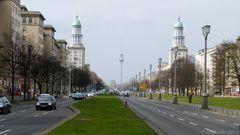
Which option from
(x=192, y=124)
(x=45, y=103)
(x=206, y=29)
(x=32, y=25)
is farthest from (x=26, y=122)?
(x=32, y=25)

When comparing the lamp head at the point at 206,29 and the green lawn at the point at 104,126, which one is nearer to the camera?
the green lawn at the point at 104,126

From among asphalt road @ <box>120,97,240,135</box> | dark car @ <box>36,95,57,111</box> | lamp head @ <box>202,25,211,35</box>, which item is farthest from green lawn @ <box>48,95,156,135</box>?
lamp head @ <box>202,25,211,35</box>

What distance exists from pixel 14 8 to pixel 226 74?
53006mm

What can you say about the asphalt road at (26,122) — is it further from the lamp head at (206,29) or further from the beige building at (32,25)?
the beige building at (32,25)

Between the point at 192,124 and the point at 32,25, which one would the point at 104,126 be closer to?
the point at 192,124

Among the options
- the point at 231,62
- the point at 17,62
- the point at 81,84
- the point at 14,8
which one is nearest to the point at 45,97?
the point at 17,62

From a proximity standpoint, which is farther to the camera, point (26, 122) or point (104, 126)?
point (26, 122)

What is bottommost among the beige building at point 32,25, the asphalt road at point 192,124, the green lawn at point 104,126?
the asphalt road at point 192,124

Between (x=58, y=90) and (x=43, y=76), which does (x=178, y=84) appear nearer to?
(x=58, y=90)

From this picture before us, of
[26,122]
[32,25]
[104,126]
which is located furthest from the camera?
[32,25]

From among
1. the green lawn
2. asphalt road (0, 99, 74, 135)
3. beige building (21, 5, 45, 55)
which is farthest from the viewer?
beige building (21, 5, 45, 55)

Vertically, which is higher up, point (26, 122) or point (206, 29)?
point (206, 29)

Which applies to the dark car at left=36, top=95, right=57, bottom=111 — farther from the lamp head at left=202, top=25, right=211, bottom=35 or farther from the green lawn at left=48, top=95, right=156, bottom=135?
the lamp head at left=202, top=25, right=211, bottom=35

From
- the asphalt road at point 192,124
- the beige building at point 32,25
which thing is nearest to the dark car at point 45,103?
the asphalt road at point 192,124
